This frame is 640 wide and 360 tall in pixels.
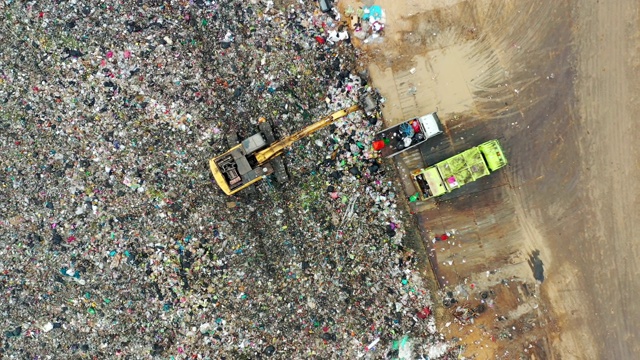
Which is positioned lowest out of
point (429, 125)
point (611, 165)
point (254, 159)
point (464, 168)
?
point (611, 165)

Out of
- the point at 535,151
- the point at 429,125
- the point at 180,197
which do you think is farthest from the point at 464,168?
the point at 180,197

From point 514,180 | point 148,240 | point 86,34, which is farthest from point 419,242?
point 86,34

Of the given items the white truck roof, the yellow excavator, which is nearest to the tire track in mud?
the white truck roof

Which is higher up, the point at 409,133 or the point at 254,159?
the point at 254,159

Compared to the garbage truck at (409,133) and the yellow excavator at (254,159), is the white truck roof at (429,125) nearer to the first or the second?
the garbage truck at (409,133)

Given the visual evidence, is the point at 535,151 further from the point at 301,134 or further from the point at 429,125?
the point at 301,134

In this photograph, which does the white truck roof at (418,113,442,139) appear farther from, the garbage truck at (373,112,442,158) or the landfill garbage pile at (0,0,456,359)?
the landfill garbage pile at (0,0,456,359)
